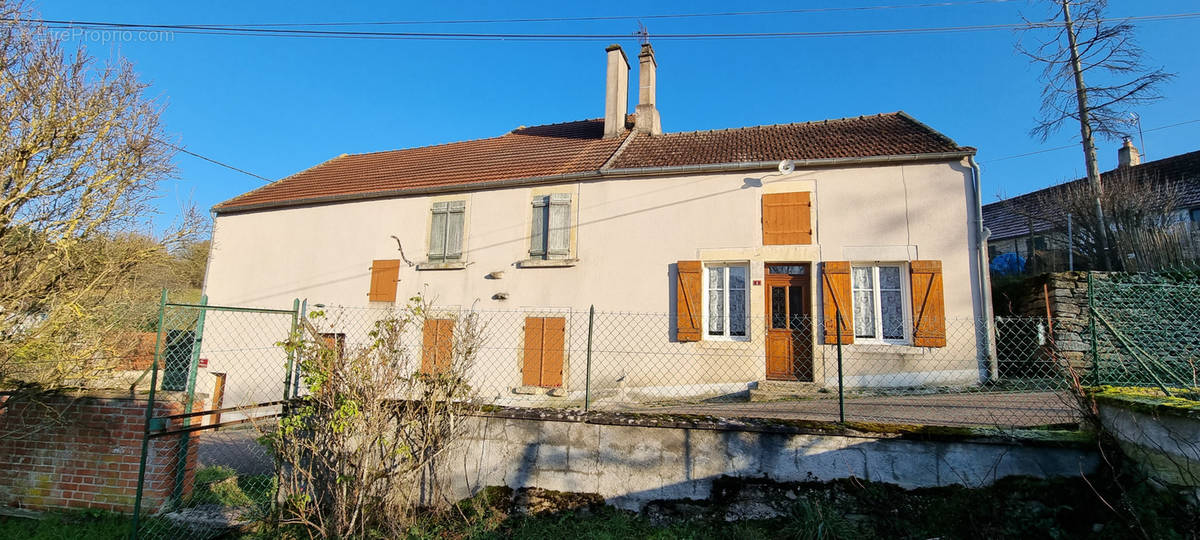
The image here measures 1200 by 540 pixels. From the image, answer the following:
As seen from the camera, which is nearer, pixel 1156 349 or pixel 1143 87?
pixel 1156 349

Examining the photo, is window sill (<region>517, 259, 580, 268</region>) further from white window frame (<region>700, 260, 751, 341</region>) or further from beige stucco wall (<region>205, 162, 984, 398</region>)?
white window frame (<region>700, 260, 751, 341</region>)

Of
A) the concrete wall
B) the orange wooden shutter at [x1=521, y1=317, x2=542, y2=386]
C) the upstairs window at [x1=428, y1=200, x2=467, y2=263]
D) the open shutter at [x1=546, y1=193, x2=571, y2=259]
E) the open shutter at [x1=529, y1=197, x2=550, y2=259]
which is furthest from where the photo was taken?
the upstairs window at [x1=428, y1=200, x2=467, y2=263]

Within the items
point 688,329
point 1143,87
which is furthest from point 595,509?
point 1143,87

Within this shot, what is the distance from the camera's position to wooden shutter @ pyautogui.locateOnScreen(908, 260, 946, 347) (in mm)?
8141

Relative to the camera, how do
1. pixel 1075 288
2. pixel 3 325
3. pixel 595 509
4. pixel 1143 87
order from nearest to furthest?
pixel 595 509, pixel 3 325, pixel 1075 288, pixel 1143 87

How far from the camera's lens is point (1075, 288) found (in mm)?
7840

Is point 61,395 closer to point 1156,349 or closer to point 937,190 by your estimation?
point 1156,349

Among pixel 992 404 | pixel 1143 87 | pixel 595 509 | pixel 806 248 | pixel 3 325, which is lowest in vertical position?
pixel 595 509

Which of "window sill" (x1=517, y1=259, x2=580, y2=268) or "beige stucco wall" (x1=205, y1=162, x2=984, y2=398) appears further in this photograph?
"window sill" (x1=517, y1=259, x2=580, y2=268)

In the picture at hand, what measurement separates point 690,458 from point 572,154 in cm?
867

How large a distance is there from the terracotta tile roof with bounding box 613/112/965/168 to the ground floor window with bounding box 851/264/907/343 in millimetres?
2010

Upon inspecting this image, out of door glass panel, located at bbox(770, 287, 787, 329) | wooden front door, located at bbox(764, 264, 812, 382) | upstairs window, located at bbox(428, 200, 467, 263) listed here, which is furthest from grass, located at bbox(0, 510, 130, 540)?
door glass panel, located at bbox(770, 287, 787, 329)

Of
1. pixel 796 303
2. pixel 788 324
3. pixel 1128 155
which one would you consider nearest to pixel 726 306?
pixel 788 324

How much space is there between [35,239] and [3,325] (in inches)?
37.5
